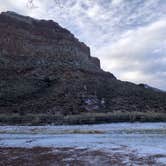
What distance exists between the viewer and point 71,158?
419 inches

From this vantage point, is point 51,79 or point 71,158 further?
point 51,79

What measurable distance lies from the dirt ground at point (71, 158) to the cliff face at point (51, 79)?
25.9 m

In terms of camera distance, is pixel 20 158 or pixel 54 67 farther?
pixel 54 67

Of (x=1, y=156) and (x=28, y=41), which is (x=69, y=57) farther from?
(x=1, y=156)

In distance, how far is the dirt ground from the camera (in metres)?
9.70

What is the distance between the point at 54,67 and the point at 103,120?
3026 cm

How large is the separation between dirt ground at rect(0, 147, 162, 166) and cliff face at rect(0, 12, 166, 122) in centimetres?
2589

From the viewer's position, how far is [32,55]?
2387 inches

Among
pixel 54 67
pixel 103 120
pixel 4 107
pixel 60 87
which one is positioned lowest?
pixel 103 120

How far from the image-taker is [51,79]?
51594 mm

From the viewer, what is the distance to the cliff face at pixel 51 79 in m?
42.3

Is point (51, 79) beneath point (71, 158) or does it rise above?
above

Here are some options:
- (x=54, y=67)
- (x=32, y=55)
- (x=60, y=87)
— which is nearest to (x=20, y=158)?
(x=60, y=87)

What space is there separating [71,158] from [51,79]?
41.3 metres
